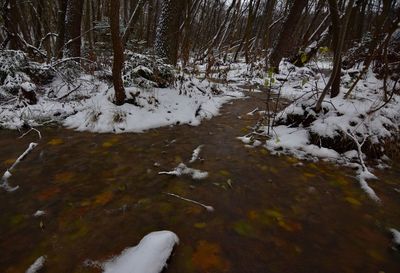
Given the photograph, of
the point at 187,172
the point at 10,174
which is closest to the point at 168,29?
the point at 187,172

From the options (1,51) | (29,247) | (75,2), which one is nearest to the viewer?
(29,247)

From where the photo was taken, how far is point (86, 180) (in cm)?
286

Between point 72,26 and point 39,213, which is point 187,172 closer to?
point 39,213

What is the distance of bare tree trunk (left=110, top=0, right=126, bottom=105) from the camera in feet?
12.4

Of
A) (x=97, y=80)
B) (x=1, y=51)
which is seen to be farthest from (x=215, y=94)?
(x=1, y=51)

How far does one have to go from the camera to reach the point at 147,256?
186 cm

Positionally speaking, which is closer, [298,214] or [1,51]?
[298,214]

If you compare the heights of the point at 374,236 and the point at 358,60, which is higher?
the point at 358,60

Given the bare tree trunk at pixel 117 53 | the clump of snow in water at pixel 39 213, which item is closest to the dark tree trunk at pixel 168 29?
the bare tree trunk at pixel 117 53

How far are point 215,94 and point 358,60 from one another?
467 centimetres

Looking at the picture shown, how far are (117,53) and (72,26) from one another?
322 centimetres

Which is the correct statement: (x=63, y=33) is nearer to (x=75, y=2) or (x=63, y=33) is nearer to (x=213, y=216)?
(x=75, y=2)

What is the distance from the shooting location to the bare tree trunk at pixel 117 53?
12.4ft

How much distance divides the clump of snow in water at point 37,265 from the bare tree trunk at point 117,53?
117 inches
